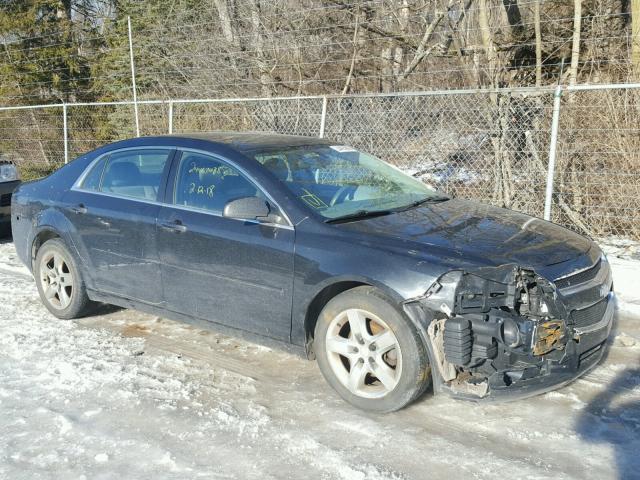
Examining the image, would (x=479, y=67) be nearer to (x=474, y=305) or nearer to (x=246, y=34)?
(x=246, y=34)

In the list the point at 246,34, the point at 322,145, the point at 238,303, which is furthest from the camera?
the point at 246,34

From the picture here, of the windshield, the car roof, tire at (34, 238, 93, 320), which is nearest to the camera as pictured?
the windshield

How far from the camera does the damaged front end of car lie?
11.1 ft

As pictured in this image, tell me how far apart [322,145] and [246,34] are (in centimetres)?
886

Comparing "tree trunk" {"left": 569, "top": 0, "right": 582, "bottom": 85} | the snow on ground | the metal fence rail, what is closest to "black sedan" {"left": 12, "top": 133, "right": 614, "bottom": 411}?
the snow on ground

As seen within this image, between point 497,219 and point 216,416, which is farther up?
point 497,219

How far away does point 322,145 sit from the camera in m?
5.07

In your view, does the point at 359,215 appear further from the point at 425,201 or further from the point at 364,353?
the point at 364,353

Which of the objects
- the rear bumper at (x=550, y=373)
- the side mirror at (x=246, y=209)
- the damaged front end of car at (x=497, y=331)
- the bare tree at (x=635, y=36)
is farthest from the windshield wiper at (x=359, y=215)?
the bare tree at (x=635, y=36)

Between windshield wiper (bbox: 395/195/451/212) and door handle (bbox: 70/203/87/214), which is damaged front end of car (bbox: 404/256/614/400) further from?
door handle (bbox: 70/203/87/214)

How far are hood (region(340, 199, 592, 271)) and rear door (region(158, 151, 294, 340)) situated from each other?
1.80 ft

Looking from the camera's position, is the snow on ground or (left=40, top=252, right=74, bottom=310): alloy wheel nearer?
the snow on ground

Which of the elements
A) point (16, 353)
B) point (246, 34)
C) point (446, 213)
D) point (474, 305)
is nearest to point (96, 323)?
point (16, 353)

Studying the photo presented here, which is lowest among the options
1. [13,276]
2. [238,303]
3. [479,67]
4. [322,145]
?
[13,276]
